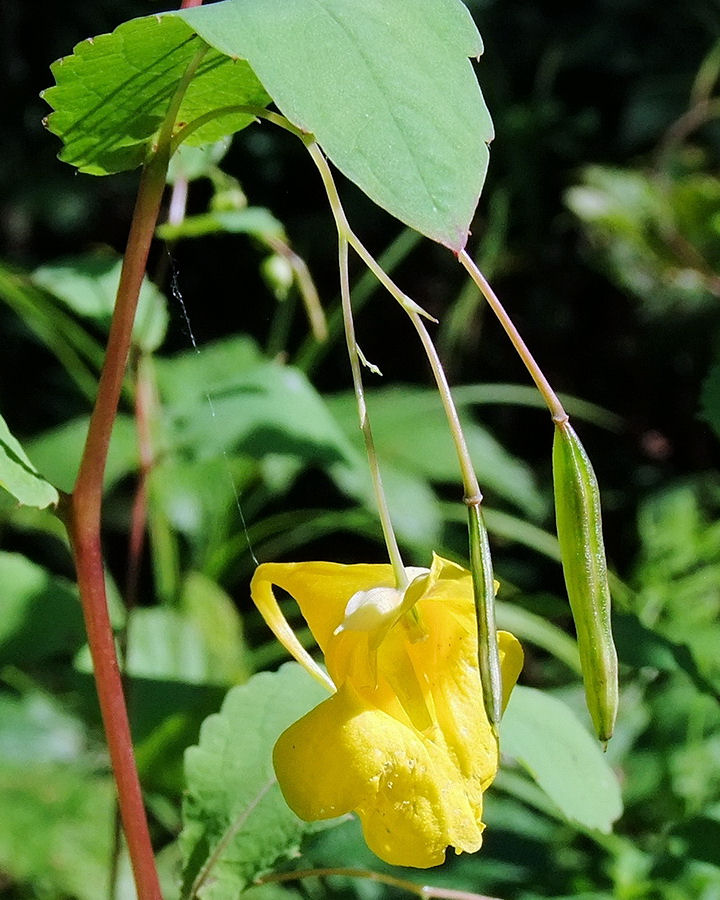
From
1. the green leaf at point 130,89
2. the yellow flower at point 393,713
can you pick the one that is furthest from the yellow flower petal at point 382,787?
the green leaf at point 130,89

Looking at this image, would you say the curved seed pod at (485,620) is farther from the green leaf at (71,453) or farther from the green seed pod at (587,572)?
the green leaf at (71,453)

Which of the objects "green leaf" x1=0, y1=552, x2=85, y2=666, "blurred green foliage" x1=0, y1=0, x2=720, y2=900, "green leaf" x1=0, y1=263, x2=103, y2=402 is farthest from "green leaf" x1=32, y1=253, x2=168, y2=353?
"green leaf" x1=0, y1=552, x2=85, y2=666

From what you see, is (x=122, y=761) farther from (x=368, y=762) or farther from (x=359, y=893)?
(x=359, y=893)

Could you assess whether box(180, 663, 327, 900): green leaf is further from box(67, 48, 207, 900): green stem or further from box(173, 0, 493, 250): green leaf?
box(173, 0, 493, 250): green leaf

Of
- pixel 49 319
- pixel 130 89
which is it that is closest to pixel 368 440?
pixel 130 89

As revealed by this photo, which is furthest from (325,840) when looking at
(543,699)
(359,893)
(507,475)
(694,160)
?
(694,160)
